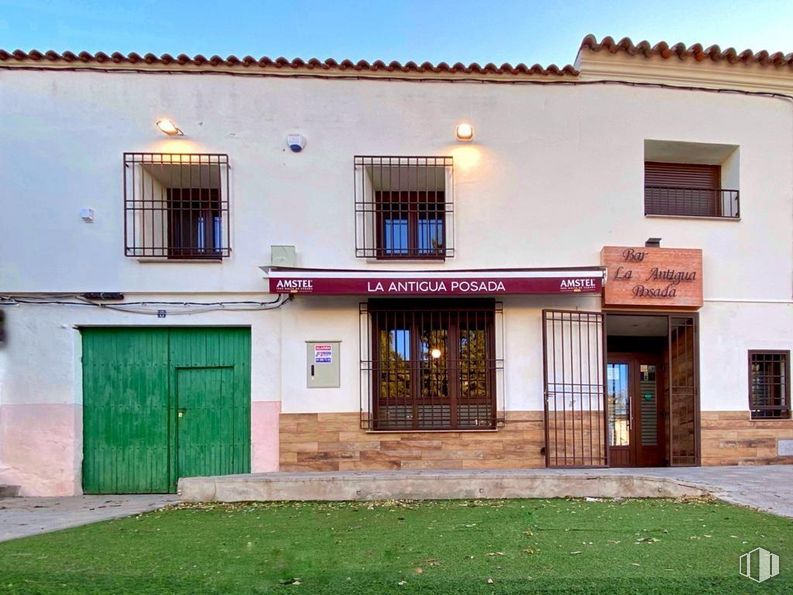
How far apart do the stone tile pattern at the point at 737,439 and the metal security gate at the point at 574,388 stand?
1.83m

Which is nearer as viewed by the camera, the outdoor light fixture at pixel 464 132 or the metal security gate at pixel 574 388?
the metal security gate at pixel 574 388

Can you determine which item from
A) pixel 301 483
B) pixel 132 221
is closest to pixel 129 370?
pixel 132 221

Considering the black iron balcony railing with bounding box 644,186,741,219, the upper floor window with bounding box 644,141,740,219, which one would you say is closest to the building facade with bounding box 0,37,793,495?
the upper floor window with bounding box 644,141,740,219

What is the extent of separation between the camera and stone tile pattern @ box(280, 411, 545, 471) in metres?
7.97

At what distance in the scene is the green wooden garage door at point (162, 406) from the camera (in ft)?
26.5

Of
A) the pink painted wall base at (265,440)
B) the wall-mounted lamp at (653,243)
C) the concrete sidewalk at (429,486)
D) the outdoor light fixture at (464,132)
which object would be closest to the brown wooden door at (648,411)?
the wall-mounted lamp at (653,243)

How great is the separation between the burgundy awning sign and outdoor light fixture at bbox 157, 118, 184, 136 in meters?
2.76

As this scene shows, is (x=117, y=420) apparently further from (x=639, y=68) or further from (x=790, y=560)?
(x=639, y=68)

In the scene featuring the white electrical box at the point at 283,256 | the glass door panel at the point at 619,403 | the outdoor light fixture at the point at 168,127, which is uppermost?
the outdoor light fixture at the point at 168,127

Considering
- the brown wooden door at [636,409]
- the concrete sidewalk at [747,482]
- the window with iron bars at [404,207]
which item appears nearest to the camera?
the concrete sidewalk at [747,482]

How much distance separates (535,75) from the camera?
8547 millimetres

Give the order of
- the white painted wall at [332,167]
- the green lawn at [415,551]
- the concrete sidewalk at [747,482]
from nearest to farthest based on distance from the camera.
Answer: the green lawn at [415,551]
the concrete sidewalk at [747,482]
the white painted wall at [332,167]

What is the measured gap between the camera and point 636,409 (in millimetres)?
9719

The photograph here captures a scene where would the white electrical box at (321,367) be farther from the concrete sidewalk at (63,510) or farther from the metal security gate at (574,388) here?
the metal security gate at (574,388)
